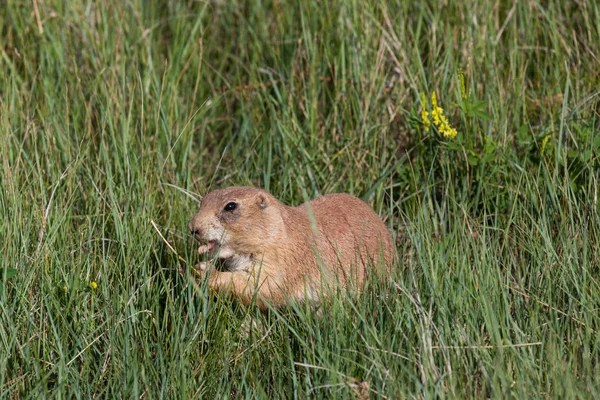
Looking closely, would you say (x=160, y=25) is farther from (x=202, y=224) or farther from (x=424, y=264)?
(x=424, y=264)

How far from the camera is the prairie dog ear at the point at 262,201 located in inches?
158

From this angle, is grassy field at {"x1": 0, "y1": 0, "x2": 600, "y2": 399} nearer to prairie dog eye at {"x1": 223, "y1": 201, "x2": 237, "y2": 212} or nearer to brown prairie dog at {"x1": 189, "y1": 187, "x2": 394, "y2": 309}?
brown prairie dog at {"x1": 189, "y1": 187, "x2": 394, "y2": 309}

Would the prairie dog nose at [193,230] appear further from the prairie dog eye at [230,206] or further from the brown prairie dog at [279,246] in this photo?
the prairie dog eye at [230,206]

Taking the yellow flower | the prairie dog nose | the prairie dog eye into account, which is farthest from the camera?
the yellow flower

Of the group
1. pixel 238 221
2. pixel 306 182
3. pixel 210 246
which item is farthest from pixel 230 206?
pixel 306 182

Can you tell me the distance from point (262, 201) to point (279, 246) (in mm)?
208

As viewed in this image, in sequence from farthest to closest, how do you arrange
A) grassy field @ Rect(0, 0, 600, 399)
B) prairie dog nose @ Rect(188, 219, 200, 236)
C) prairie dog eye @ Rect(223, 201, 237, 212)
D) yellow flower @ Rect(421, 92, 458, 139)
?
1. yellow flower @ Rect(421, 92, 458, 139)
2. prairie dog eye @ Rect(223, 201, 237, 212)
3. prairie dog nose @ Rect(188, 219, 200, 236)
4. grassy field @ Rect(0, 0, 600, 399)

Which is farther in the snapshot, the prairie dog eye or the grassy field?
the prairie dog eye

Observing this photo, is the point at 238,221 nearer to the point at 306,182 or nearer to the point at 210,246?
the point at 210,246

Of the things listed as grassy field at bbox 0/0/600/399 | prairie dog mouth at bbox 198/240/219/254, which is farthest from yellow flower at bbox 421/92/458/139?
prairie dog mouth at bbox 198/240/219/254

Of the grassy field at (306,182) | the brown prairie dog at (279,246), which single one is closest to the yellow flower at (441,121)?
the grassy field at (306,182)

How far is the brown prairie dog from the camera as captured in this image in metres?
3.88

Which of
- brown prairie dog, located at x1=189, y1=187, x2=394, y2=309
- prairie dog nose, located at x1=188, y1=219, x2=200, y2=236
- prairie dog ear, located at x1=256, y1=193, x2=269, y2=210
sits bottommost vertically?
brown prairie dog, located at x1=189, y1=187, x2=394, y2=309

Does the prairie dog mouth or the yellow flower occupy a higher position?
the yellow flower
